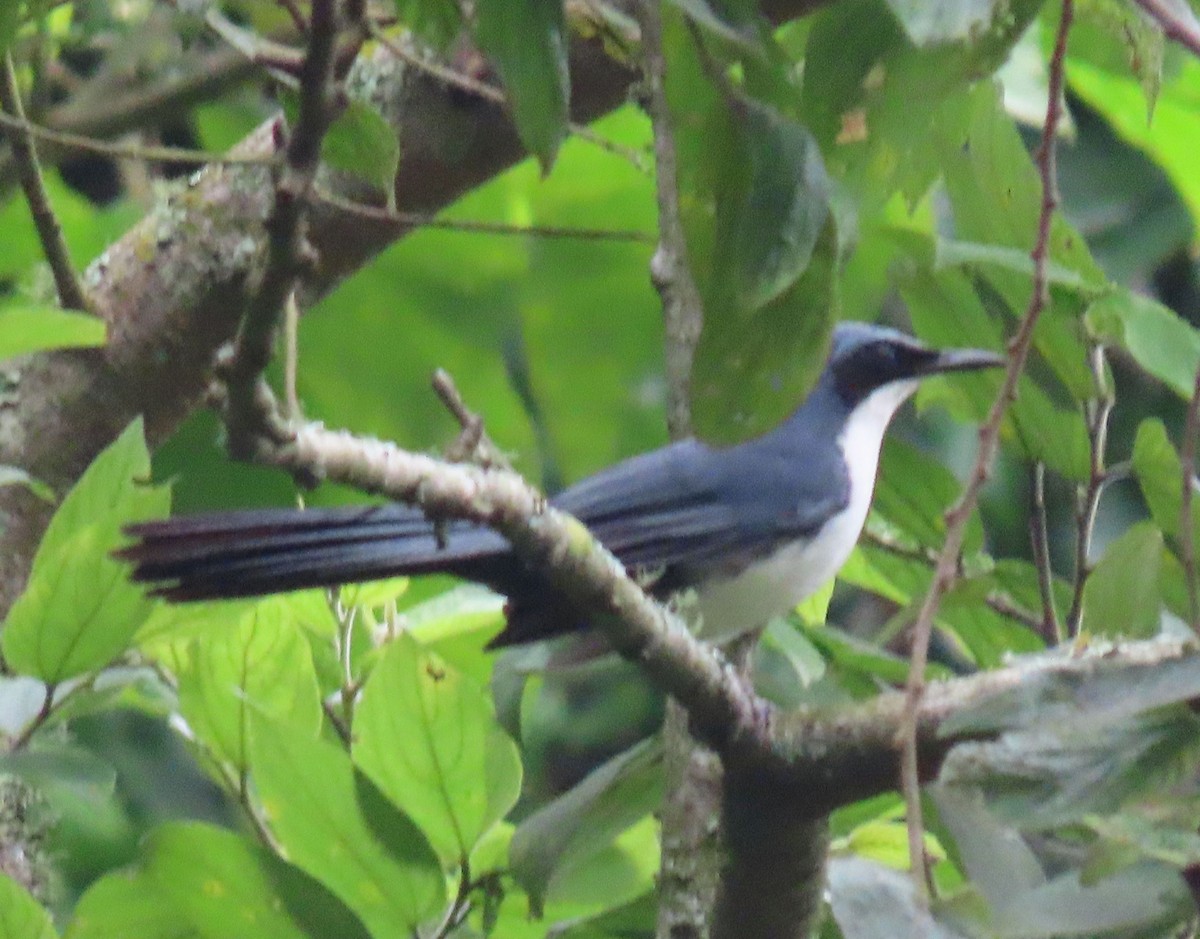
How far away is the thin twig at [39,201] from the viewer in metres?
1.71

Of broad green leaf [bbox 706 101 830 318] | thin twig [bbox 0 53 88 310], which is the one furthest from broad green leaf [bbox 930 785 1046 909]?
thin twig [bbox 0 53 88 310]

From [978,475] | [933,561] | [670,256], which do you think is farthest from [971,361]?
[978,475]

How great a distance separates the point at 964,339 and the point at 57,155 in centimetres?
156

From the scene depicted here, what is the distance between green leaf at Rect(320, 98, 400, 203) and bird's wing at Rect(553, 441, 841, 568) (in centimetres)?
81

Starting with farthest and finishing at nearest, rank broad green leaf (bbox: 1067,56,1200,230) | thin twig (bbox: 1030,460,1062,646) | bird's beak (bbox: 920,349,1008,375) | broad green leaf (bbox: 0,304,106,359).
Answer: broad green leaf (bbox: 1067,56,1200,230), bird's beak (bbox: 920,349,1008,375), thin twig (bbox: 1030,460,1062,646), broad green leaf (bbox: 0,304,106,359)

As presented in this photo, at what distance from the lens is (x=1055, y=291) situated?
1.86 meters

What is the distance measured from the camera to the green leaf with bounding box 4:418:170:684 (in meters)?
1.48

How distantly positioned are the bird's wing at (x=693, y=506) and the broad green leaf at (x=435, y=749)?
1.64 feet

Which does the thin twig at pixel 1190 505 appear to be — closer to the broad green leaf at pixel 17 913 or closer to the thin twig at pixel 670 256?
the thin twig at pixel 670 256

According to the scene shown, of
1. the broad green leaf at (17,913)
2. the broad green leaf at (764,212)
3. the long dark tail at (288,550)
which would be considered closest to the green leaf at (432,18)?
the broad green leaf at (764,212)

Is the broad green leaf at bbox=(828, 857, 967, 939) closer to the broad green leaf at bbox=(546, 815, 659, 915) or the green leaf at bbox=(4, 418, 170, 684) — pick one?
the broad green leaf at bbox=(546, 815, 659, 915)

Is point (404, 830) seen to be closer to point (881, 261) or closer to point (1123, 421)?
point (881, 261)

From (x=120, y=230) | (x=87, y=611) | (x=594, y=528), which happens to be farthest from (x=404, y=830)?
(x=120, y=230)

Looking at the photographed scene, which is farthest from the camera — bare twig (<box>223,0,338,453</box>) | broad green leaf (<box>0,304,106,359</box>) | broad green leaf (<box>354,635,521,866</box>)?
broad green leaf (<box>354,635,521,866</box>)
